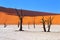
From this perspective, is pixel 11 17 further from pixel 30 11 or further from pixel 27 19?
pixel 30 11

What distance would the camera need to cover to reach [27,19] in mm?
84000

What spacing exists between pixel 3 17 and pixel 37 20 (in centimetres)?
1745

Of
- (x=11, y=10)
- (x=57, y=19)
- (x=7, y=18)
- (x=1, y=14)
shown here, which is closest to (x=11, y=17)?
(x=7, y=18)

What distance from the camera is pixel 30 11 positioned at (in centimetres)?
12112

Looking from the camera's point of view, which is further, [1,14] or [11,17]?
[1,14]

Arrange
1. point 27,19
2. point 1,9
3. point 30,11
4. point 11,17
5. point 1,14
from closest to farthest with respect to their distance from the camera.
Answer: point 27,19, point 11,17, point 1,14, point 1,9, point 30,11

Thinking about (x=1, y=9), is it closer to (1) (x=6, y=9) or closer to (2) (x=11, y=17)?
(1) (x=6, y=9)

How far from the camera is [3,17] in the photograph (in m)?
92.3

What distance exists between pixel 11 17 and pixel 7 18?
2.16m

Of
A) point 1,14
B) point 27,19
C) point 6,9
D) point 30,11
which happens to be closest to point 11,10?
point 6,9

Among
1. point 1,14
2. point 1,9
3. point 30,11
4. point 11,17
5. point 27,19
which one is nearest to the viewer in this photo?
point 27,19

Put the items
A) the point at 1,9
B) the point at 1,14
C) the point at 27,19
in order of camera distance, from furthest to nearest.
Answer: the point at 1,9 → the point at 1,14 → the point at 27,19

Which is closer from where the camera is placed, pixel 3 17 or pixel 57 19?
pixel 57 19

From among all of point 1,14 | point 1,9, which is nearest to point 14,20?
point 1,14
